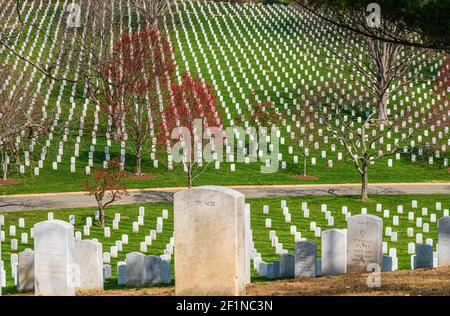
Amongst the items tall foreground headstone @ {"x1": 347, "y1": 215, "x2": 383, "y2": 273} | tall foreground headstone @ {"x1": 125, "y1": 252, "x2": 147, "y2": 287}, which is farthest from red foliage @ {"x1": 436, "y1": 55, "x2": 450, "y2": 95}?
tall foreground headstone @ {"x1": 125, "y1": 252, "x2": 147, "y2": 287}

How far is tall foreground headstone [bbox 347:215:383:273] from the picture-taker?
21.5m

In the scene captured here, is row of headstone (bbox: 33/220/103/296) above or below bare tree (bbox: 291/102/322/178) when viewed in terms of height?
below

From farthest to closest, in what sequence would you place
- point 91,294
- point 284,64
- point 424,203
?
1. point 284,64
2. point 424,203
3. point 91,294

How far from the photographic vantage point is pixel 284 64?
61656 mm

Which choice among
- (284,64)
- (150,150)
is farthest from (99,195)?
(284,64)

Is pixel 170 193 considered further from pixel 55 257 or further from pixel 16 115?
pixel 55 257

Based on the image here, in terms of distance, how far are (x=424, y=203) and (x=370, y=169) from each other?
637cm

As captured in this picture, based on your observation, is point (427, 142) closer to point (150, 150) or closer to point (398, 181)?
point (398, 181)

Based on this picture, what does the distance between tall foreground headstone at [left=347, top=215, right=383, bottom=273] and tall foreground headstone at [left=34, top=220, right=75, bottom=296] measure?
6.34 m

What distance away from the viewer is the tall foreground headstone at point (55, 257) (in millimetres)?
18422

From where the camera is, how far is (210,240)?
1702 cm

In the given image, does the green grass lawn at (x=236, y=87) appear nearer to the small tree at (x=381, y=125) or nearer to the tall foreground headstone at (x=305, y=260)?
the small tree at (x=381, y=125)

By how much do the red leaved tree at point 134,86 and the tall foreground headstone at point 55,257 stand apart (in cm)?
2367

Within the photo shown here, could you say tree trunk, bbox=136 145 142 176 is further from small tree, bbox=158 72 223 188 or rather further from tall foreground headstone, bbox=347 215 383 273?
tall foreground headstone, bbox=347 215 383 273
